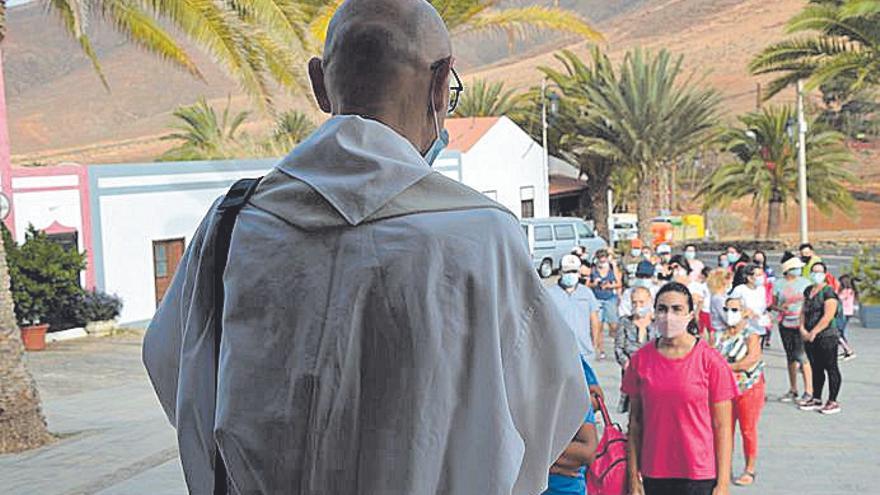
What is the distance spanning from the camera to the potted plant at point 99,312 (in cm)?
2259

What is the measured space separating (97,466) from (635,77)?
3054 centimetres

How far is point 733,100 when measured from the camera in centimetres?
8762

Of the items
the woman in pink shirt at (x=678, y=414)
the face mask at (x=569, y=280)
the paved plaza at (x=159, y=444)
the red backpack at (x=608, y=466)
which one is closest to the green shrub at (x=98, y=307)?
the paved plaza at (x=159, y=444)

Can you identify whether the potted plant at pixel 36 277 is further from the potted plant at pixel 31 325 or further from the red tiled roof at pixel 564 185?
the red tiled roof at pixel 564 185

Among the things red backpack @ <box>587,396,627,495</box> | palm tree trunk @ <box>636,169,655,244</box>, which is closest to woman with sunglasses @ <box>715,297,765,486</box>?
red backpack @ <box>587,396,627,495</box>

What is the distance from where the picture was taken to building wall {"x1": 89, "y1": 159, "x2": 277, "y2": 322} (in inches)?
972

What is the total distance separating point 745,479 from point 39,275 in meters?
15.2

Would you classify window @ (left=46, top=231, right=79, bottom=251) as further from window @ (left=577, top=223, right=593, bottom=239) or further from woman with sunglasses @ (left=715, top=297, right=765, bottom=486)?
woman with sunglasses @ (left=715, top=297, right=765, bottom=486)

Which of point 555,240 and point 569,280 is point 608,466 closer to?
point 569,280

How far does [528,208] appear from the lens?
135 feet

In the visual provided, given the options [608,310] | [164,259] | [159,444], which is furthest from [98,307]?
[159,444]

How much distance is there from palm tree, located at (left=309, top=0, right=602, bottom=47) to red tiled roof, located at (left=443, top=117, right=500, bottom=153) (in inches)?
657

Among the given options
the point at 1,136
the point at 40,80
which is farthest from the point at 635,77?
the point at 40,80

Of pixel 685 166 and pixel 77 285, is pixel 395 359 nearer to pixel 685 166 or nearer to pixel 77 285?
pixel 77 285
